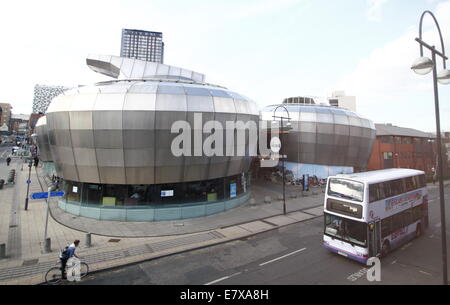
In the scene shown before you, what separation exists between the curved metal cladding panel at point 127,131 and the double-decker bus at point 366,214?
443 inches

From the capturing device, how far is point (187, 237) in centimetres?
1535

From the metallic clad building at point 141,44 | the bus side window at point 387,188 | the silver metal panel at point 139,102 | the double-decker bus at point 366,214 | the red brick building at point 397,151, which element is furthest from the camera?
the metallic clad building at point 141,44

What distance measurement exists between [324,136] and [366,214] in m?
30.8

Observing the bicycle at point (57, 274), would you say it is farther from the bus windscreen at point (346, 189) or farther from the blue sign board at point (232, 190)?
the blue sign board at point (232, 190)

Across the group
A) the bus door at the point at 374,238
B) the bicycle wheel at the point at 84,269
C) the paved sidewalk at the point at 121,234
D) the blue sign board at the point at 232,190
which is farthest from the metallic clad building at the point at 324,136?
the bicycle wheel at the point at 84,269

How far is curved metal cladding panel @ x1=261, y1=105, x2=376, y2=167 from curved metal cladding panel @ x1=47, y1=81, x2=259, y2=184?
24.6m

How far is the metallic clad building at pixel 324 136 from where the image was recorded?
3875 centimetres

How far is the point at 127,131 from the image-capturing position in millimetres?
17094

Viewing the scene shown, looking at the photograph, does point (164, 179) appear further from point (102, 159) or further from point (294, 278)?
point (294, 278)

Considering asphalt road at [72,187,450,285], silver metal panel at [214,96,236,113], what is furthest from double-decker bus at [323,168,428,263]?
silver metal panel at [214,96,236,113]

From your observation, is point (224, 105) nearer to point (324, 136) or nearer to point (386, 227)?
point (386, 227)

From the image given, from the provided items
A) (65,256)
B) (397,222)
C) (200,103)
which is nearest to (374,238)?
(397,222)
